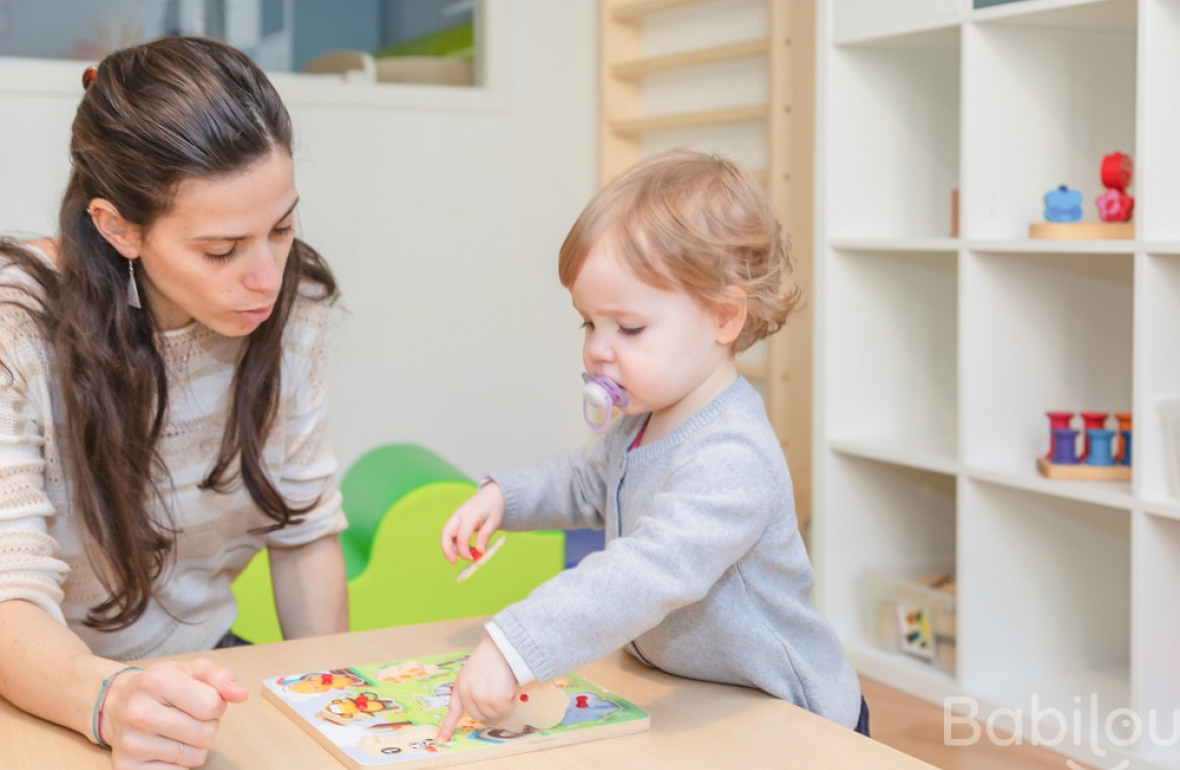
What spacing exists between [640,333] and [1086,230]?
1093 mm

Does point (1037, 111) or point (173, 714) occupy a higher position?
point (1037, 111)

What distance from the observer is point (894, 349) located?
2311 mm

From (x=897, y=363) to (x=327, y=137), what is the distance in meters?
1.29

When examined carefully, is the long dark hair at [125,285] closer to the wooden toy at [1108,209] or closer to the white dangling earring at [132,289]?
the white dangling earring at [132,289]

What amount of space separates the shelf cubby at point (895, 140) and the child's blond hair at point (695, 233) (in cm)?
122

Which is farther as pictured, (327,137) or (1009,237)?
(327,137)

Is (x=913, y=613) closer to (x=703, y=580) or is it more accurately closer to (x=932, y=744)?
(x=932, y=744)

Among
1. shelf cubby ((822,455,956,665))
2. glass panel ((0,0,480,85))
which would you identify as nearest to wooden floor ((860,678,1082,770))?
shelf cubby ((822,455,956,665))

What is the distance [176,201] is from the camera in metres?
1.11

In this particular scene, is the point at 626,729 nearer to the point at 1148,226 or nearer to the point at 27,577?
the point at 27,577

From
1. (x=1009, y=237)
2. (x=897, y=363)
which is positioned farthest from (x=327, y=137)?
(x=1009, y=237)

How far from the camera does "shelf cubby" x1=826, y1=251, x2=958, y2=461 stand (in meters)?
2.26

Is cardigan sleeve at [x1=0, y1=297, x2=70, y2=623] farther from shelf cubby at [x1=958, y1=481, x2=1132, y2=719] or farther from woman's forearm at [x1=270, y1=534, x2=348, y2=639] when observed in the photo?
shelf cubby at [x1=958, y1=481, x2=1132, y2=719]

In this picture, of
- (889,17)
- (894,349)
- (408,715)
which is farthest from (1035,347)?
(408,715)
